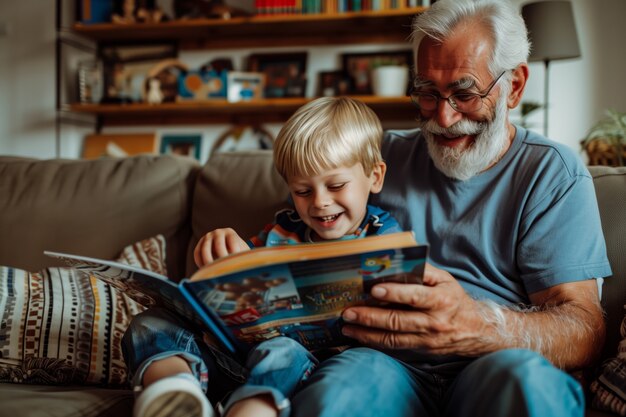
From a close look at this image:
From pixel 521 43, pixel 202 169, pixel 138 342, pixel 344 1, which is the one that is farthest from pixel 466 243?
pixel 344 1

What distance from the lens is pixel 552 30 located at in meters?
2.74

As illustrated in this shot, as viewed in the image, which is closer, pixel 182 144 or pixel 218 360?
pixel 218 360

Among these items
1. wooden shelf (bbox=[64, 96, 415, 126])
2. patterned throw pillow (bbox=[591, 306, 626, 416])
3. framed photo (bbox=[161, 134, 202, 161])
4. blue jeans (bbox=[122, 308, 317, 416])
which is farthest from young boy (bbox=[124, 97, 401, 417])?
framed photo (bbox=[161, 134, 202, 161])

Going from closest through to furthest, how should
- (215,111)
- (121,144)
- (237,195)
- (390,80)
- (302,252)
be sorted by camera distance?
(302,252) < (237,195) < (390,80) < (215,111) < (121,144)

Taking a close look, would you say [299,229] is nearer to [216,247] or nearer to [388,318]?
[216,247]

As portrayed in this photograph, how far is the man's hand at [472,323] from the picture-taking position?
3.11 ft

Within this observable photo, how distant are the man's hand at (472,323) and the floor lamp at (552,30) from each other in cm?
189

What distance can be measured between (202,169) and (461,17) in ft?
3.10

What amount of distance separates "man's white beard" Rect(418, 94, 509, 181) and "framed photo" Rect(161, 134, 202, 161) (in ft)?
8.11

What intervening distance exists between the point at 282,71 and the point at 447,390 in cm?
268

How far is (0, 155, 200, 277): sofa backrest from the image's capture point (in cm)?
178

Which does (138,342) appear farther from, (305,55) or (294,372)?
(305,55)

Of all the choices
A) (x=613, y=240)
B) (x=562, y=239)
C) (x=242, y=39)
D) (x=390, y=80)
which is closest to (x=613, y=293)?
(x=613, y=240)

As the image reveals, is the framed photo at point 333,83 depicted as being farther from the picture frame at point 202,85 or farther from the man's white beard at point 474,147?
the man's white beard at point 474,147
